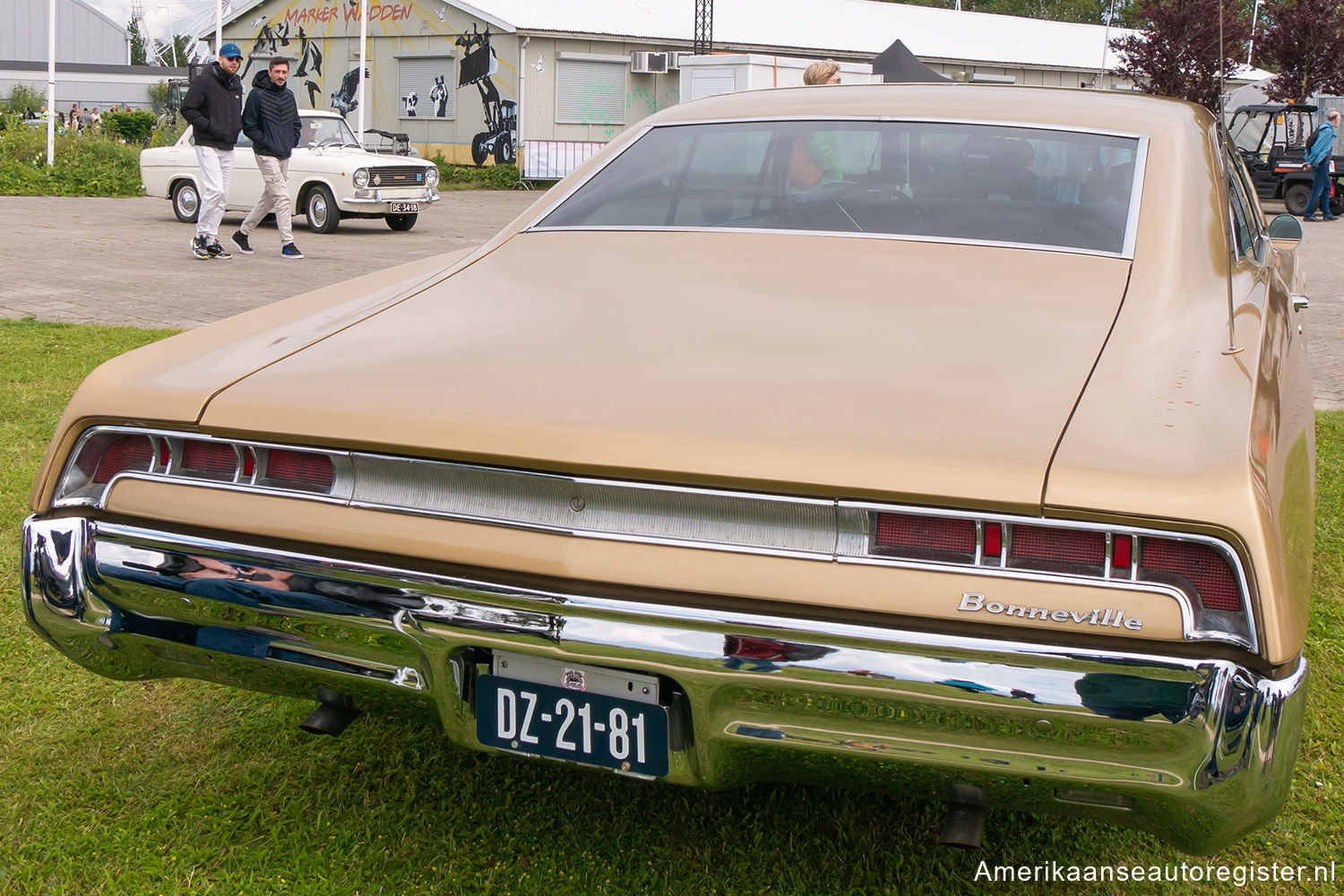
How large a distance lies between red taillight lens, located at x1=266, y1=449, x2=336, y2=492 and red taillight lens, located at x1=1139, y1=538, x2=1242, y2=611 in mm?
1269

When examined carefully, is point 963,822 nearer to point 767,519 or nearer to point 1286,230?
point 767,519

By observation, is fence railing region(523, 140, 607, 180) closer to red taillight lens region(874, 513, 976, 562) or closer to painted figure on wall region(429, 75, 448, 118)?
painted figure on wall region(429, 75, 448, 118)

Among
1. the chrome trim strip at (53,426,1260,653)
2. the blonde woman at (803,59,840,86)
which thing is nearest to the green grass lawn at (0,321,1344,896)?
the chrome trim strip at (53,426,1260,653)

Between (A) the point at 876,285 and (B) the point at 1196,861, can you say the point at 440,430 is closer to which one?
(A) the point at 876,285

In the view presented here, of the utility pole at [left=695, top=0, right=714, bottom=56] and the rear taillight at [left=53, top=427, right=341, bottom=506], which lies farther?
the utility pole at [left=695, top=0, right=714, bottom=56]

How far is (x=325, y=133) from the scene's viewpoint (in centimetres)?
1569

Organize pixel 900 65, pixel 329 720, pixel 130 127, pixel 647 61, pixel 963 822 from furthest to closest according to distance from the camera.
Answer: pixel 130 127 → pixel 647 61 → pixel 900 65 → pixel 329 720 → pixel 963 822

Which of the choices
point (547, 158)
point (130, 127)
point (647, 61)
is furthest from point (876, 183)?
point (130, 127)

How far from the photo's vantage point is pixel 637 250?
9.01 feet

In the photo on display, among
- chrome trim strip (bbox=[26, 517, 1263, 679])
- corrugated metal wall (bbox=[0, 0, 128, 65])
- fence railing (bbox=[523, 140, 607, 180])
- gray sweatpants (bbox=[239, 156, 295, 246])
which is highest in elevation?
corrugated metal wall (bbox=[0, 0, 128, 65])

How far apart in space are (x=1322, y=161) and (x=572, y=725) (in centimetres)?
2211

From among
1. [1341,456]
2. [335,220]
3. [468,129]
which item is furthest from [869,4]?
[1341,456]

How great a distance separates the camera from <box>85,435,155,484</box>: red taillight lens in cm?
219

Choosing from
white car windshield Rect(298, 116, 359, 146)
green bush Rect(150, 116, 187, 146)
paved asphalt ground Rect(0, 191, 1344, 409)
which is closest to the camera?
paved asphalt ground Rect(0, 191, 1344, 409)
